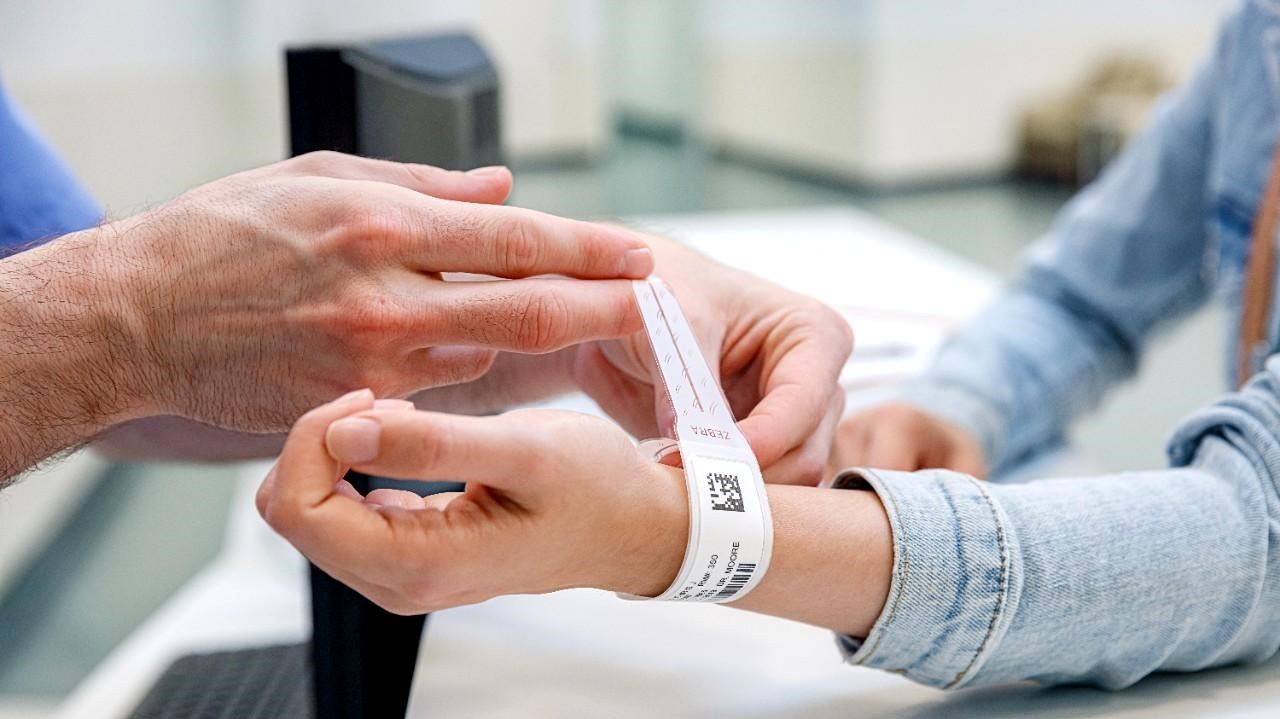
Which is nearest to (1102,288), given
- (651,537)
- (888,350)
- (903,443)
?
(888,350)

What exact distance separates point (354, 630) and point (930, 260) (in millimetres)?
1200

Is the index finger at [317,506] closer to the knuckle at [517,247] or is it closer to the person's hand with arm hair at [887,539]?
the person's hand with arm hair at [887,539]

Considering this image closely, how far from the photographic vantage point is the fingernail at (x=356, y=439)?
48 cm

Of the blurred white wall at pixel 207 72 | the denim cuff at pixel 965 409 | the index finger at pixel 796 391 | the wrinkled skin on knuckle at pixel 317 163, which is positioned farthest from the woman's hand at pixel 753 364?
the blurred white wall at pixel 207 72

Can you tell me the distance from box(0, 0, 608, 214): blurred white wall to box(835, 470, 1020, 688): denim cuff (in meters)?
1.48

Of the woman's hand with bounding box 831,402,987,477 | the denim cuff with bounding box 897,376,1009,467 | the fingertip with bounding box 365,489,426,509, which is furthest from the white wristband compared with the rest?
the denim cuff with bounding box 897,376,1009,467

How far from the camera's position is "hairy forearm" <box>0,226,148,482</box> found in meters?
0.63

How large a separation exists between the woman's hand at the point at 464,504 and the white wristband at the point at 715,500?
18 millimetres

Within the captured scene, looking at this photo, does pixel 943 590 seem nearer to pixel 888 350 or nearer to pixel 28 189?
pixel 888 350

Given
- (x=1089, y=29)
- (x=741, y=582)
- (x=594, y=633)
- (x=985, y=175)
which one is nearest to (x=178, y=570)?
(x=594, y=633)

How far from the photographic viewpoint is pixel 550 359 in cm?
88

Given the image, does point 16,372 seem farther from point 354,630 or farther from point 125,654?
point 125,654

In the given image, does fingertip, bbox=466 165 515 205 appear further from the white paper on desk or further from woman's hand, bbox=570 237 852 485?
the white paper on desk

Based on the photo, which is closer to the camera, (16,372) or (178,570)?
(16,372)
